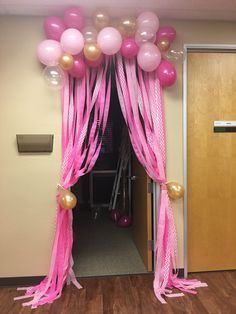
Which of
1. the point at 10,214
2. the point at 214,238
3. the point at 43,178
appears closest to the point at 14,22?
the point at 43,178

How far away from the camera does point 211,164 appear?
302 cm

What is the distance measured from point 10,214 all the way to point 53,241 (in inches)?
19.2

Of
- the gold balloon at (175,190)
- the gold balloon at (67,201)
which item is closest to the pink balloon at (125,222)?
the gold balloon at (175,190)

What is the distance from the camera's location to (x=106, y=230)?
450 centimetres

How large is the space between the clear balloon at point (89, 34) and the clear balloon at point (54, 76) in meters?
0.36

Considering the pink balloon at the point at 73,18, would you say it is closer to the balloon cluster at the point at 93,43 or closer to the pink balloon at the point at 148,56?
the balloon cluster at the point at 93,43

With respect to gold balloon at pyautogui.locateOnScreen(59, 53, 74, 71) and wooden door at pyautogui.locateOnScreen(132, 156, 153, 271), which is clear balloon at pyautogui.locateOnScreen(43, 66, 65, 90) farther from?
wooden door at pyautogui.locateOnScreen(132, 156, 153, 271)

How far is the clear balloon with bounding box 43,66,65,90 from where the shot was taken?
2498 mm

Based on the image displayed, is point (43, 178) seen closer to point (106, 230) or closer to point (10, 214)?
point (10, 214)

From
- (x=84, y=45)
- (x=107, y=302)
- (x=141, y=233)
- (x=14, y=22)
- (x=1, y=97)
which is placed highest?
(x=14, y=22)

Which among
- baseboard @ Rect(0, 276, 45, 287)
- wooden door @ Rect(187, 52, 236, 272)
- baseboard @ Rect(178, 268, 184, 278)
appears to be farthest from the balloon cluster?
baseboard @ Rect(178, 268, 184, 278)

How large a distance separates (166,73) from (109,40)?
60 cm

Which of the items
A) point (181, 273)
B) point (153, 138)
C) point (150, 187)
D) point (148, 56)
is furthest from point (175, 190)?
point (148, 56)

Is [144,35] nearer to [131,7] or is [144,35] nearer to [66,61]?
[131,7]
